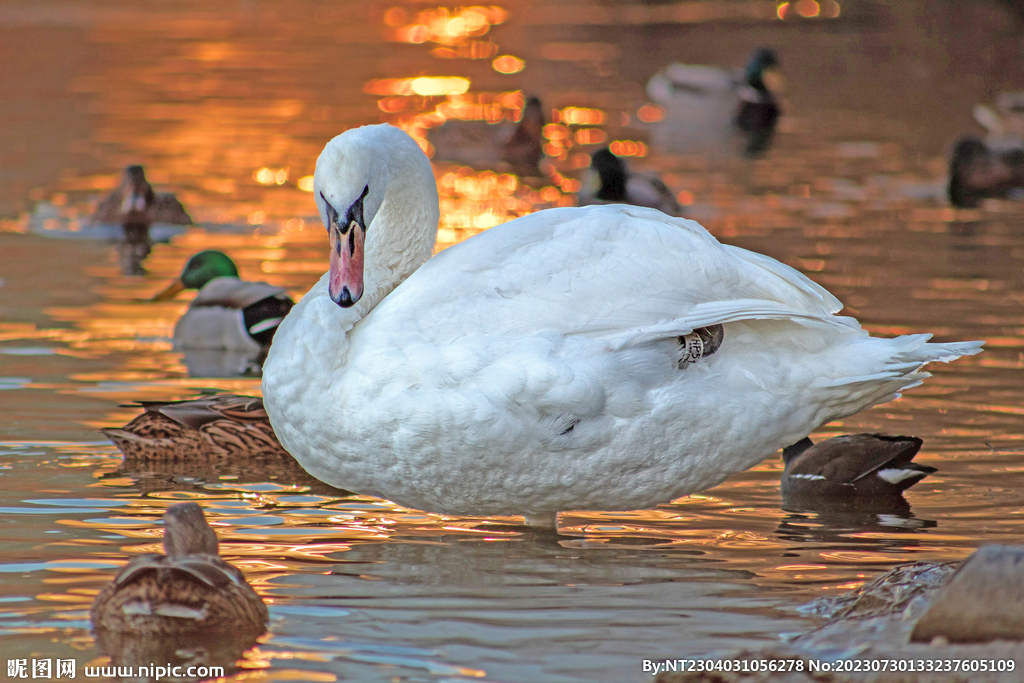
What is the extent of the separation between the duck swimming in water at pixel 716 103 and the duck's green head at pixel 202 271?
11.2 meters

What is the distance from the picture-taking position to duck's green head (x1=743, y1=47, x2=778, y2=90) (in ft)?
79.5

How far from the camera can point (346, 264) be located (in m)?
5.77

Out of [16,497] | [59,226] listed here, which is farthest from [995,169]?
[16,497]

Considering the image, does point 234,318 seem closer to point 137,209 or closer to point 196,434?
point 196,434

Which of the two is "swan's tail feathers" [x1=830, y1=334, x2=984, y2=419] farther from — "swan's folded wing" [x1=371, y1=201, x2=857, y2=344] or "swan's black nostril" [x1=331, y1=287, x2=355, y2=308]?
"swan's black nostril" [x1=331, y1=287, x2=355, y2=308]

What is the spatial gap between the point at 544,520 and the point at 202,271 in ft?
18.4

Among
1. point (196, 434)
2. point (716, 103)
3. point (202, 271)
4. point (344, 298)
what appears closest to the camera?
point (344, 298)

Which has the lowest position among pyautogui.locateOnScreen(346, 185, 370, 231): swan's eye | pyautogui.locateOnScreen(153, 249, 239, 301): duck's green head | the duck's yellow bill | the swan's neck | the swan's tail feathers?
the duck's yellow bill

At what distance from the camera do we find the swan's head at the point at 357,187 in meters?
5.75

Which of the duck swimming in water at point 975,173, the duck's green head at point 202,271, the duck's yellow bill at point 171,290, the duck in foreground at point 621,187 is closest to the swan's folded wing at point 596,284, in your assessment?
the duck's green head at point 202,271

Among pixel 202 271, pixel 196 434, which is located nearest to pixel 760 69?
pixel 202 271

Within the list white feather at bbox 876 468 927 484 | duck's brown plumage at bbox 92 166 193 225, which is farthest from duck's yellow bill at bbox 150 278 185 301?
white feather at bbox 876 468 927 484

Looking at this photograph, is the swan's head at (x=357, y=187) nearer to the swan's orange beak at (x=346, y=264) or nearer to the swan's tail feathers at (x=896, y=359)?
the swan's orange beak at (x=346, y=264)

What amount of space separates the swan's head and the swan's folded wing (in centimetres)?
24
